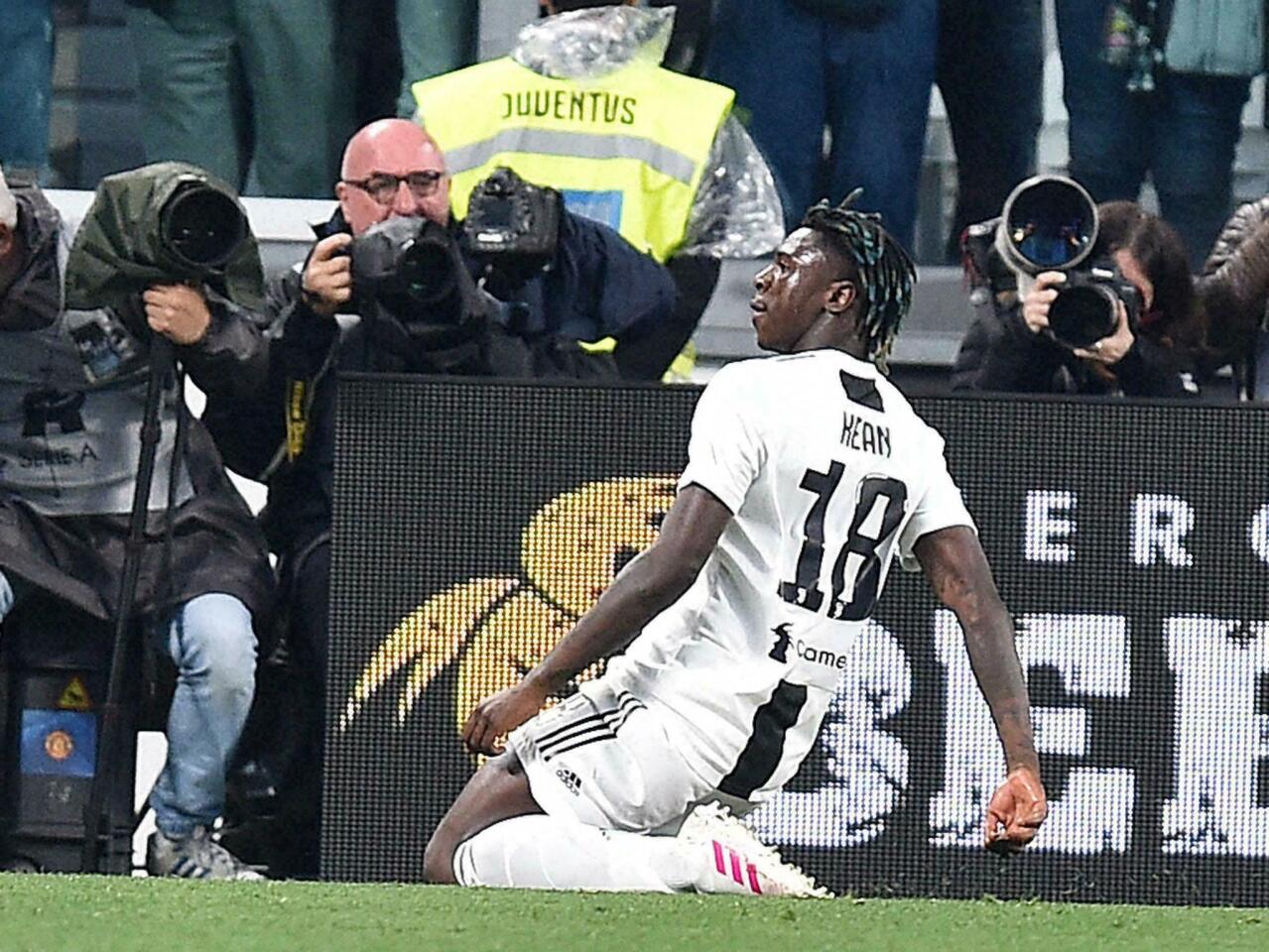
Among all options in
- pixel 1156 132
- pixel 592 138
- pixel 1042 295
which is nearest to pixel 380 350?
pixel 592 138

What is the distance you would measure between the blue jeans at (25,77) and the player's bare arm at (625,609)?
12.9ft

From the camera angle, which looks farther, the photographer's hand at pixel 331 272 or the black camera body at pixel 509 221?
the black camera body at pixel 509 221

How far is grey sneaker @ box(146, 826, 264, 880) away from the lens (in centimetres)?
797

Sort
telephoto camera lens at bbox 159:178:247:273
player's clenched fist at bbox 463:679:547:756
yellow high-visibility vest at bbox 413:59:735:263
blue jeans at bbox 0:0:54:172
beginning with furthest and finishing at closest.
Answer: blue jeans at bbox 0:0:54:172 → yellow high-visibility vest at bbox 413:59:735:263 → telephoto camera lens at bbox 159:178:247:273 → player's clenched fist at bbox 463:679:547:756

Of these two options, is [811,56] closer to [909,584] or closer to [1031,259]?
[1031,259]

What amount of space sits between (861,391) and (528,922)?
1.34 m

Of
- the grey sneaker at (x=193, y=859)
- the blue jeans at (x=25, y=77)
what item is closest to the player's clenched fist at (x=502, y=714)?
the grey sneaker at (x=193, y=859)

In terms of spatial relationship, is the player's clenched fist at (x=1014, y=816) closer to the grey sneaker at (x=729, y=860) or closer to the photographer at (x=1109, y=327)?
the grey sneaker at (x=729, y=860)

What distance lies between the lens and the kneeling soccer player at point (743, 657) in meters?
Answer: 6.47

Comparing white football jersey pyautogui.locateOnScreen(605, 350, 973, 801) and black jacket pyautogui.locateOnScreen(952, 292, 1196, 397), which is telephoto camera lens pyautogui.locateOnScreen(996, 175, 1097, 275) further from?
white football jersey pyautogui.locateOnScreen(605, 350, 973, 801)

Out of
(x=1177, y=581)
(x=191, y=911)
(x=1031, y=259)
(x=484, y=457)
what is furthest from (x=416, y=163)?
(x=191, y=911)

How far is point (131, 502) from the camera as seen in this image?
8172 mm

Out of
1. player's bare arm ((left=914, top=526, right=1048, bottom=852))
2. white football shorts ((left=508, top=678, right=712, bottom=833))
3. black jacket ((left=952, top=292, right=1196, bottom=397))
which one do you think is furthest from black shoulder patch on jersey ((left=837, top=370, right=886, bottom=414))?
black jacket ((left=952, top=292, right=1196, bottom=397))

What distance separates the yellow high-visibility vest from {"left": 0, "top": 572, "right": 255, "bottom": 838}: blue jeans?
1.46m
